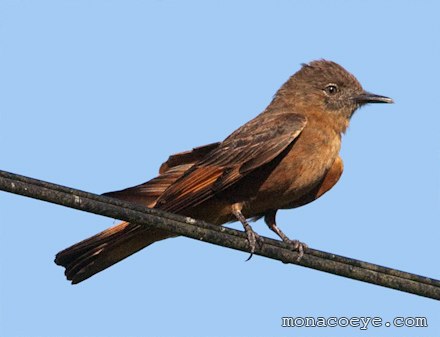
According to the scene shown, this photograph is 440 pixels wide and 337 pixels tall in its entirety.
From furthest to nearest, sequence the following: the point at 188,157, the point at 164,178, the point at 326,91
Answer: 1. the point at 326,91
2. the point at 188,157
3. the point at 164,178

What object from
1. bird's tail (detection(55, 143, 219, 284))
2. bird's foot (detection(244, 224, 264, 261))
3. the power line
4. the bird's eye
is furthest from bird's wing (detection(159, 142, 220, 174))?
the power line

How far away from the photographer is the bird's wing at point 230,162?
802 centimetres

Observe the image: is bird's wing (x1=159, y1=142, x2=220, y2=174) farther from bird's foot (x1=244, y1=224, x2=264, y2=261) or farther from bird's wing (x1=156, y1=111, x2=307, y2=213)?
bird's foot (x1=244, y1=224, x2=264, y2=261)

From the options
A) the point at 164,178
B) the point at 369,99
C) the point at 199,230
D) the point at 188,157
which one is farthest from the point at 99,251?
the point at 369,99

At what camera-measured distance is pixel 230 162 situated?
8242 millimetres

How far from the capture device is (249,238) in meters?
7.11

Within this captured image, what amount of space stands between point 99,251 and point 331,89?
2.97 meters

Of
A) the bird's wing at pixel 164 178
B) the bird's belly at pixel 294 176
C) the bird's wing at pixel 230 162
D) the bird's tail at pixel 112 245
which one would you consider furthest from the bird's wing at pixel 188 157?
the bird's belly at pixel 294 176

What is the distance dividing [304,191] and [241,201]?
0.57 meters

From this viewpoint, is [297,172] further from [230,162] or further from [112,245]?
[112,245]

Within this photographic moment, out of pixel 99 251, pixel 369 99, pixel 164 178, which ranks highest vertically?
pixel 369 99

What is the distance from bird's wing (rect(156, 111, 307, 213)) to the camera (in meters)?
8.02

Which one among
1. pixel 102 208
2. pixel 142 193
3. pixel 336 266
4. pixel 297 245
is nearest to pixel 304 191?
pixel 297 245

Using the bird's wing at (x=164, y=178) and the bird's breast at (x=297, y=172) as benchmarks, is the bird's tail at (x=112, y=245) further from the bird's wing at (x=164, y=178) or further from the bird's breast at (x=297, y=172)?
the bird's breast at (x=297, y=172)
